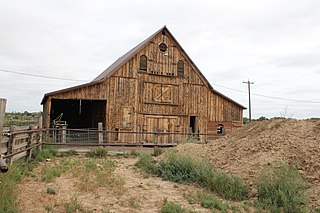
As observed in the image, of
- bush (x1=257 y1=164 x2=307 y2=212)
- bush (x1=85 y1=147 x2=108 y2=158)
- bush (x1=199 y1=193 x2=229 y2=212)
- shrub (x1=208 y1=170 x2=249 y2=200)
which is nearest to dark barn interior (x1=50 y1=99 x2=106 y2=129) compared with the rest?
bush (x1=85 y1=147 x2=108 y2=158)

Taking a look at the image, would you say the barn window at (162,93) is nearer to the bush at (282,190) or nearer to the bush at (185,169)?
the bush at (185,169)

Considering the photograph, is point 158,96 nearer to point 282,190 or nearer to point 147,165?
point 147,165

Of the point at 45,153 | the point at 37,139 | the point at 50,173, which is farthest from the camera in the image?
the point at 37,139

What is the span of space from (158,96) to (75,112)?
1022cm

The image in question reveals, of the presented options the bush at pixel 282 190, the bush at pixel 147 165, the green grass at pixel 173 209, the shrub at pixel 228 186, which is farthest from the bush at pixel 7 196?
the bush at pixel 282 190

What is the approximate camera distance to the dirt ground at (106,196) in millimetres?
7281

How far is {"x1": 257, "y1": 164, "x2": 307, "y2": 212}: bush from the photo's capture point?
7.65m

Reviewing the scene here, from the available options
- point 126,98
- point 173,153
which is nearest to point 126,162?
point 173,153

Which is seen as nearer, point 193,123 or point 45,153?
point 45,153

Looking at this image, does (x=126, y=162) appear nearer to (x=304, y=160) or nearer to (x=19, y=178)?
(x=19, y=178)

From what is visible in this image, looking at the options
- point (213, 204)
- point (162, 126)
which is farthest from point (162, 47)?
point (213, 204)

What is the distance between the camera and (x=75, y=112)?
1206 inches

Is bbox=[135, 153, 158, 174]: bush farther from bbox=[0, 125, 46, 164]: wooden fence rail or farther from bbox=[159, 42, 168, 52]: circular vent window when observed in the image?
bbox=[159, 42, 168, 52]: circular vent window

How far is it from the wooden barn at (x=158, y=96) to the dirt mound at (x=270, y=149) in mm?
9027
